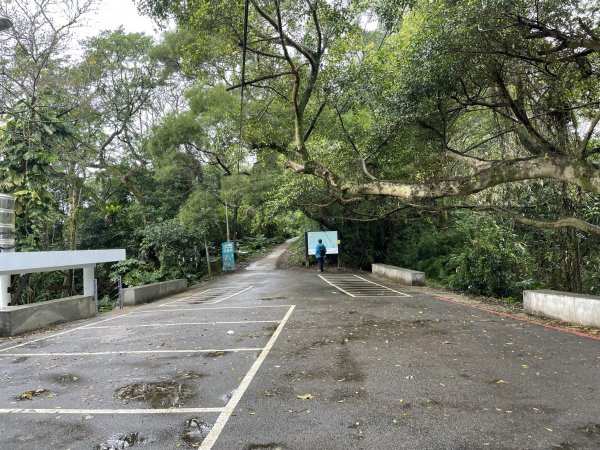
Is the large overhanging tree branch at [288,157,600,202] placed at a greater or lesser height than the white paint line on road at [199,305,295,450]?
greater

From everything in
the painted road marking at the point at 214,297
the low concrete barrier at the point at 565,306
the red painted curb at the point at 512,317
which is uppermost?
the low concrete barrier at the point at 565,306

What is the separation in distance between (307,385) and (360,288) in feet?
34.6

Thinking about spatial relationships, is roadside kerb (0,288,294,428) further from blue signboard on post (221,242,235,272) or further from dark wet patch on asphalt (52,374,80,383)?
blue signboard on post (221,242,235,272)

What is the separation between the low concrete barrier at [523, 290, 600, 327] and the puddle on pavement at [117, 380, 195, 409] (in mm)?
7242

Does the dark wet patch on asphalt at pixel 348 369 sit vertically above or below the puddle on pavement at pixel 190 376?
above

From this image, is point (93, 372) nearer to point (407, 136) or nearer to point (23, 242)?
point (407, 136)

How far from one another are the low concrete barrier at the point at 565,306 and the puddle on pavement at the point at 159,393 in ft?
23.8

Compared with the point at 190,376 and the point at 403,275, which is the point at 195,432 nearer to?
the point at 190,376

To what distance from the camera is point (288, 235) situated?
48.4 metres

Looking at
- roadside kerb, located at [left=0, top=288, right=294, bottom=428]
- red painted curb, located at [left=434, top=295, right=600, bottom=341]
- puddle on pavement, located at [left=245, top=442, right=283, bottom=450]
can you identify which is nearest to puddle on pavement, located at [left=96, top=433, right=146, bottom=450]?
roadside kerb, located at [left=0, top=288, right=294, bottom=428]

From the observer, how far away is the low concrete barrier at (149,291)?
48.3 ft

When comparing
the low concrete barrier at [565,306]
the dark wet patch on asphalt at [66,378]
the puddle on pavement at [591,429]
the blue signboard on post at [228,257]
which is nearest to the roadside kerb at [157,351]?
the dark wet patch on asphalt at [66,378]

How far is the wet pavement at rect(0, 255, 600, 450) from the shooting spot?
3.76 metres

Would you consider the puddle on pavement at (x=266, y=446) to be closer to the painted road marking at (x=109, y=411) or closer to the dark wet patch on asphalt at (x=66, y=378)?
the painted road marking at (x=109, y=411)
